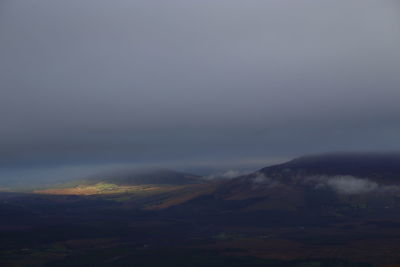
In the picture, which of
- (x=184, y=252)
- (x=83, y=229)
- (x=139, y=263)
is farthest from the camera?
(x=83, y=229)

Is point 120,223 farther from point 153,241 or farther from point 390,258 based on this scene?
point 390,258

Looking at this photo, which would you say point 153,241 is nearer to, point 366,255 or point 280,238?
point 280,238

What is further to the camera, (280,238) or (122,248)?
(280,238)

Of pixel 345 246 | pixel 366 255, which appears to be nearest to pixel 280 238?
pixel 345 246

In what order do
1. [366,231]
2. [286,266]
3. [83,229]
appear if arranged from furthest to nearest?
[83,229] → [366,231] → [286,266]

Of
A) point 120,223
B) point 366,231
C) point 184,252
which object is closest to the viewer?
point 184,252

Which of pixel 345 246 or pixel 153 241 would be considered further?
pixel 153 241

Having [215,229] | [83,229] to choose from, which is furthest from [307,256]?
[83,229]

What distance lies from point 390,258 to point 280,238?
45524 mm

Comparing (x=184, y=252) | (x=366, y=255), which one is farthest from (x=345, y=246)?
(x=184, y=252)

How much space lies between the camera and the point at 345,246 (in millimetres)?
130625

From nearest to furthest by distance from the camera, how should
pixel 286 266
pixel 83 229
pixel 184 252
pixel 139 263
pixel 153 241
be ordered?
pixel 286 266 → pixel 139 263 → pixel 184 252 → pixel 153 241 → pixel 83 229

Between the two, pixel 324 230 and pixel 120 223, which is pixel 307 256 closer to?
pixel 324 230

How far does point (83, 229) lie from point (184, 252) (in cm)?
6036
